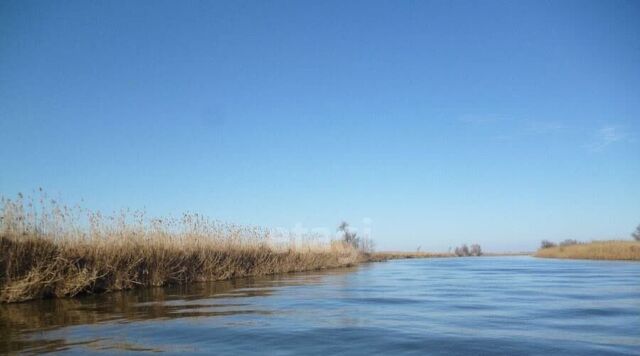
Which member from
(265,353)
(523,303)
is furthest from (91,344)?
(523,303)

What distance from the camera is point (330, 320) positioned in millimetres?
9414

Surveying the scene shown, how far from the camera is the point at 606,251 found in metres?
48.9

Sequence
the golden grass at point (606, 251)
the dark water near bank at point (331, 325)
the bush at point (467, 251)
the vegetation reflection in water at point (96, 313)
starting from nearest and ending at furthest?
the dark water near bank at point (331, 325) < the vegetation reflection in water at point (96, 313) < the golden grass at point (606, 251) < the bush at point (467, 251)

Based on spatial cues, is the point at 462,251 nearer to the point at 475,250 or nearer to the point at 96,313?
the point at 475,250

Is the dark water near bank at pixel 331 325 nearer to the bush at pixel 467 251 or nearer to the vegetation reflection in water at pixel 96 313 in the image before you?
the vegetation reflection in water at pixel 96 313

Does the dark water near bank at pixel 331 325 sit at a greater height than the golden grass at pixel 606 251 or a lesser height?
greater

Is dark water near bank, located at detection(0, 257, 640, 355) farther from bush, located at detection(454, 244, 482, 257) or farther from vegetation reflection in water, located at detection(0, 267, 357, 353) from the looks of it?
bush, located at detection(454, 244, 482, 257)

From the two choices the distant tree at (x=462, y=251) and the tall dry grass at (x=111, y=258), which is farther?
the distant tree at (x=462, y=251)

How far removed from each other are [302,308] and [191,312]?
8.17 ft

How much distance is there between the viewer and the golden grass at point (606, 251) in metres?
45.9

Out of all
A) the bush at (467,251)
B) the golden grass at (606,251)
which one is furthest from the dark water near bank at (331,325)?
the bush at (467,251)

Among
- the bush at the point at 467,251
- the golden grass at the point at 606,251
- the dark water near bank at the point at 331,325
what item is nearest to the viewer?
the dark water near bank at the point at 331,325

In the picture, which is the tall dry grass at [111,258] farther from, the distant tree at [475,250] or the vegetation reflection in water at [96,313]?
the distant tree at [475,250]

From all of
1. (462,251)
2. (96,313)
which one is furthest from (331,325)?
(462,251)
